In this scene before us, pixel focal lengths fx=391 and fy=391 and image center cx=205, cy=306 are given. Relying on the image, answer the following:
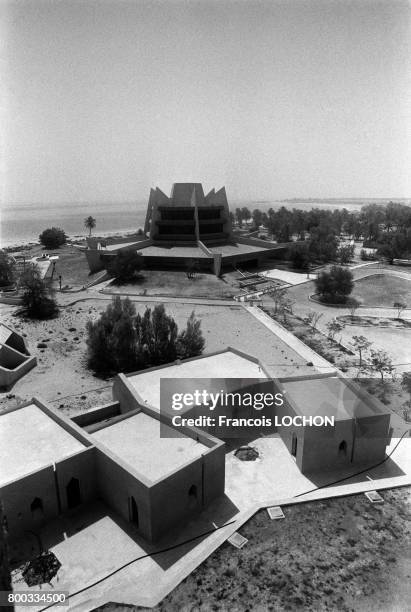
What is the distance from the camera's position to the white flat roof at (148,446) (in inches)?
709

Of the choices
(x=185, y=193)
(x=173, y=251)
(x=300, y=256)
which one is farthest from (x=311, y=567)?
(x=185, y=193)

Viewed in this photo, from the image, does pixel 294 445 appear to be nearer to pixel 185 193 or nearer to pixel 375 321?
pixel 375 321

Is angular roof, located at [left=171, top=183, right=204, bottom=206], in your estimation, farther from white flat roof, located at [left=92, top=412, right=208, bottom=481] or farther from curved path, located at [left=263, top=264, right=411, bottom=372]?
white flat roof, located at [left=92, top=412, right=208, bottom=481]

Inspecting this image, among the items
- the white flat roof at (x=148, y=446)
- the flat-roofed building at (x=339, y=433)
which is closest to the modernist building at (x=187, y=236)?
the flat-roofed building at (x=339, y=433)

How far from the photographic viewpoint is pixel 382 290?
6031 centimetres

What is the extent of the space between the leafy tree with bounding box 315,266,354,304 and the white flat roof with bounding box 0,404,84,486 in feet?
139

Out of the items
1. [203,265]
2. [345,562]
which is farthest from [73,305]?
[345,562]

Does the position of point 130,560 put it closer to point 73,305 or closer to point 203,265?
point 73,305

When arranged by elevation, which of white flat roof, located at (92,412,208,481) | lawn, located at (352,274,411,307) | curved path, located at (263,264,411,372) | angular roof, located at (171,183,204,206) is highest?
angular roof, located at (171,183,204,206)

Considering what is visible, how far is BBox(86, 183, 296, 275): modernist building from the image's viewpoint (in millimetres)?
68750

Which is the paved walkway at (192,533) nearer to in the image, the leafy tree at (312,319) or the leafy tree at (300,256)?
the leafy tree at (312,319)

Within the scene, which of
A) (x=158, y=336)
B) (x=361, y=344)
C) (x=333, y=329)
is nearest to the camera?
(x=158, y=336)

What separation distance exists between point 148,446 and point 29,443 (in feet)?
19.2

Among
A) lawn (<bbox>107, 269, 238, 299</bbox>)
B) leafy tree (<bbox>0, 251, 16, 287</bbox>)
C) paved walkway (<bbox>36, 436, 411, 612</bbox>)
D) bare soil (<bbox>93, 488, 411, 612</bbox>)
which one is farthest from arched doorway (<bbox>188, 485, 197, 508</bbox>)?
leafy tree (<bbox>0, 251, 16, 287</bbox>)
